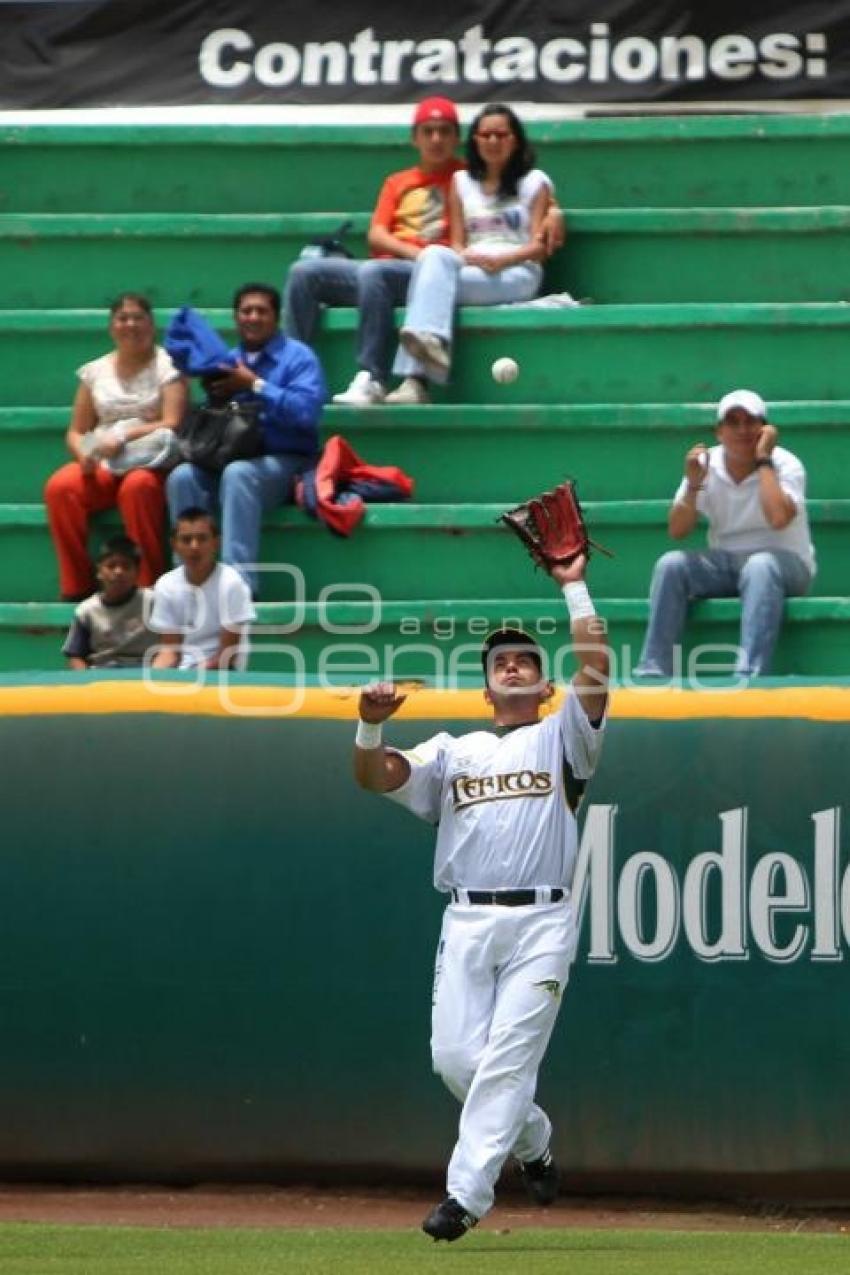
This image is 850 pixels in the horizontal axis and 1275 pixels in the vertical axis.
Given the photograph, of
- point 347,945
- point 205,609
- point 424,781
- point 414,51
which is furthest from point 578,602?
point 414,51

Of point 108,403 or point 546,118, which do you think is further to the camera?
point 546,118

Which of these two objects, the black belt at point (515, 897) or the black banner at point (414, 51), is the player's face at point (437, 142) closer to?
the black banner at point (414, 51)

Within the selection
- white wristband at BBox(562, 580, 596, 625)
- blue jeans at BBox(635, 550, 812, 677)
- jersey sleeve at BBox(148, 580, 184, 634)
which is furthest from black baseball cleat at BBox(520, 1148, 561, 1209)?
jersey sleeve at BBox(148, 580, 184, 634)

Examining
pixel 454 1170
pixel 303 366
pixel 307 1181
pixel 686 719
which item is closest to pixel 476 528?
pixel 303 366

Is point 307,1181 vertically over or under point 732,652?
under

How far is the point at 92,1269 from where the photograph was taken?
22.5 ft

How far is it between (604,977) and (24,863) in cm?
204

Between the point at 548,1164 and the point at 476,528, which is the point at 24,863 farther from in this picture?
the point at 476,528

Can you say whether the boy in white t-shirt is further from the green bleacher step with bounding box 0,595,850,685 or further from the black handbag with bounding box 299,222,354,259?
the black handbag with bounding box 299,222,354,259

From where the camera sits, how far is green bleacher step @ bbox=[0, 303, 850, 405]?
11273 mm

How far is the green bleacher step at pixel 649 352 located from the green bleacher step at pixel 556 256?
17.2 inches

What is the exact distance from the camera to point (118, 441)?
425 inches

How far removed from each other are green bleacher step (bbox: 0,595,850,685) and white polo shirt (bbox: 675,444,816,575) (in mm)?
234

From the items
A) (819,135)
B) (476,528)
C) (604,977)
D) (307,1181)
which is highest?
(819,135)
